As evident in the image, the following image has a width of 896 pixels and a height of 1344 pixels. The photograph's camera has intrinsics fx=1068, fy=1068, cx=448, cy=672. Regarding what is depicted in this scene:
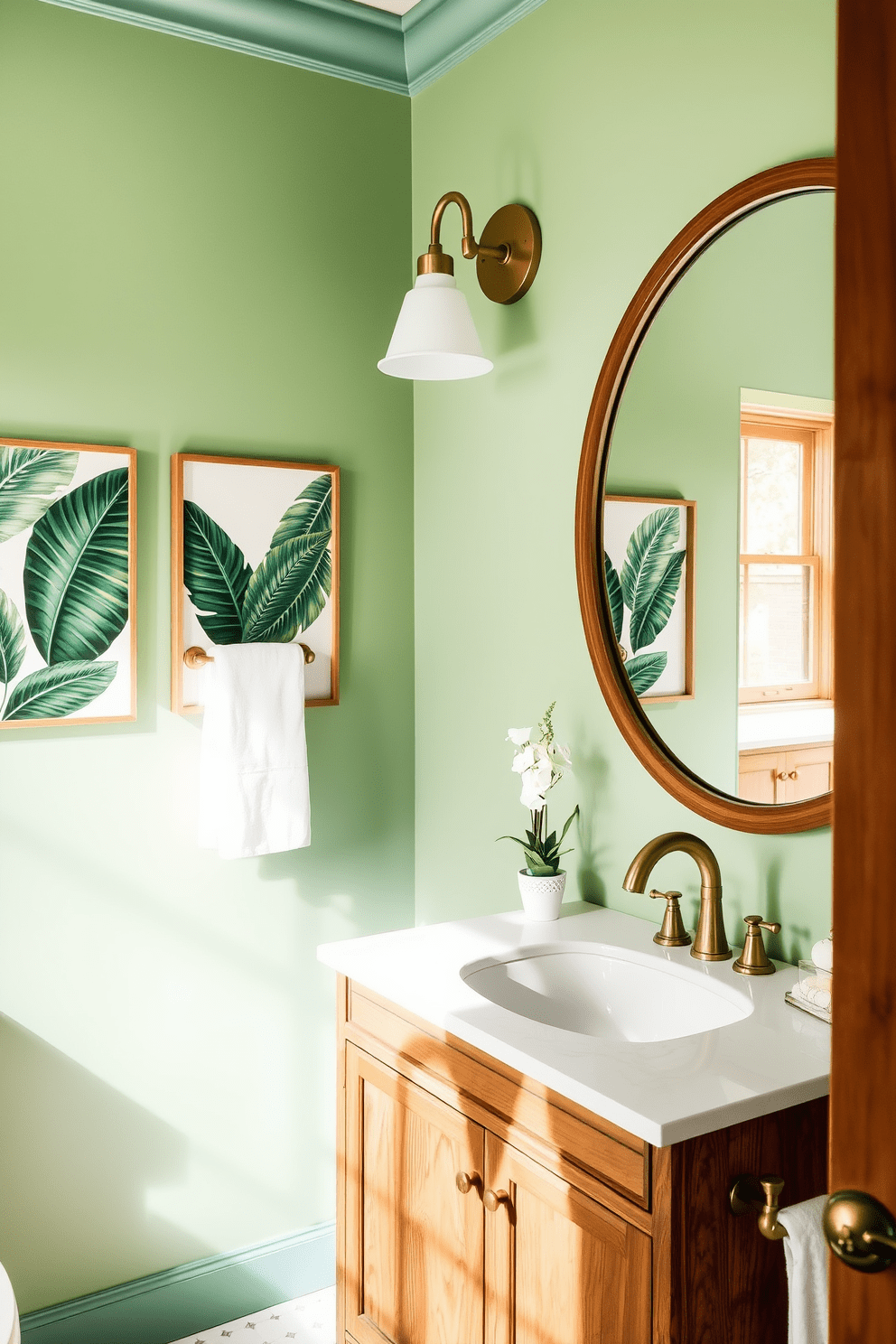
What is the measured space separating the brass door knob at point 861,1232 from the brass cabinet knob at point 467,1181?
2.57 ft

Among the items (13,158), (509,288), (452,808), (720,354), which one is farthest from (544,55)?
(452,808)

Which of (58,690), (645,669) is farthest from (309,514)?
(645,669)

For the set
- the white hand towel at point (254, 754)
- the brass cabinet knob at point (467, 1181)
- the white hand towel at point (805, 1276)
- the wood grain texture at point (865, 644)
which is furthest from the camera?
the white hand towel at point (254, 754)

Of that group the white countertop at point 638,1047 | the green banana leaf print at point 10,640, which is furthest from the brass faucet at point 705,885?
the green banana leaf print at point 10,640

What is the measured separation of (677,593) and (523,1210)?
936 millimetres

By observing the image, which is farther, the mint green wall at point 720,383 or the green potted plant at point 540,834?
the green potted plant at point 540,834

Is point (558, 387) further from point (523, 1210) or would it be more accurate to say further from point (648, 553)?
point (523, 1210)

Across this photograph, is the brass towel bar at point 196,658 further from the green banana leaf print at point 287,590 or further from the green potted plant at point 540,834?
the green potted plant at point 540,834

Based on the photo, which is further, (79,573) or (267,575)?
(267,575)

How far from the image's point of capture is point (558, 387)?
2.00 metres

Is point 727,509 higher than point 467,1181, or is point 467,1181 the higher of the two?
point 727,509

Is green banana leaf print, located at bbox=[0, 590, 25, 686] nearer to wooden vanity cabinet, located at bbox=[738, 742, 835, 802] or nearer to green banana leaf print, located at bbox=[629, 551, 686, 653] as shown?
green banana leaf print, located at bbox=[629, 551, 686, 653]

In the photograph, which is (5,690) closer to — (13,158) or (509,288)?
(13,158)

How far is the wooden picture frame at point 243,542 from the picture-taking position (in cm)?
212
